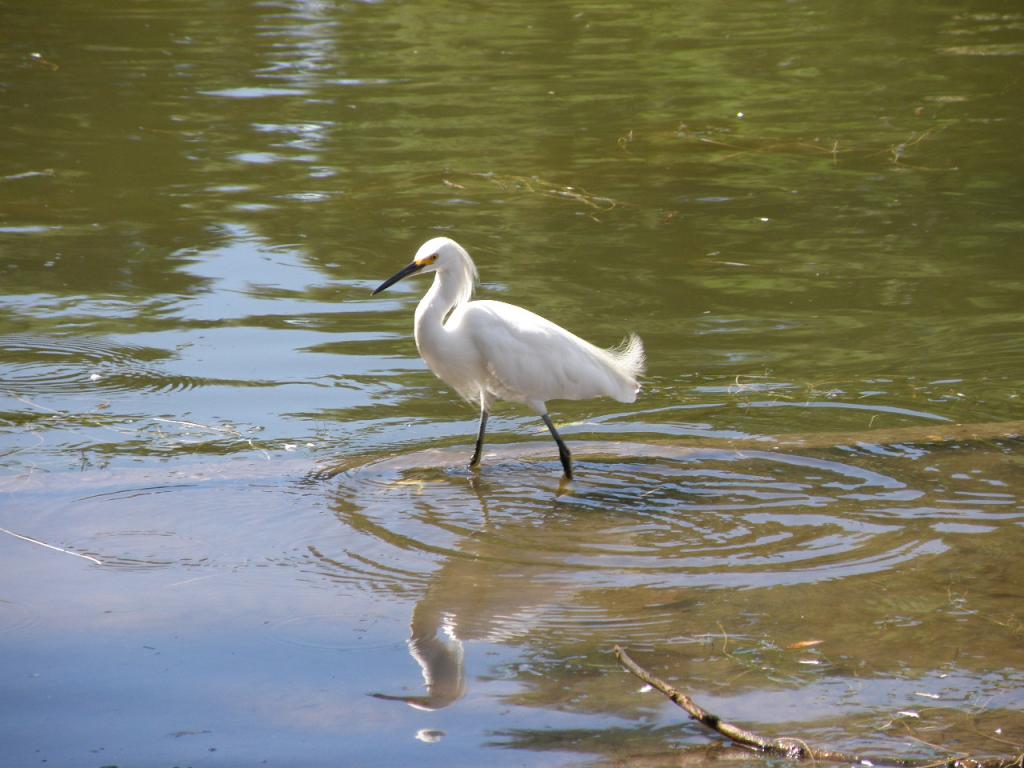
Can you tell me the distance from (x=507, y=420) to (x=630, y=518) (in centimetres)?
181

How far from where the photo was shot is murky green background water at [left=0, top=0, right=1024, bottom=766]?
12.8 ft

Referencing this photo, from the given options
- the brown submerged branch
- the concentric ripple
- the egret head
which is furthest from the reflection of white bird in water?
the brown submerged branch

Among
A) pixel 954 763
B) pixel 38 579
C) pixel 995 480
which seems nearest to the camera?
pixel 954 763

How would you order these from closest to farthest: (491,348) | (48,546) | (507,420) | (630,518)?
(48,546)
(630,518)
(491,348)
(507,420)

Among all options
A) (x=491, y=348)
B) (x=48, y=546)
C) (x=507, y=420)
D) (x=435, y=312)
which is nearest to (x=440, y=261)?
(x=435, y=312)

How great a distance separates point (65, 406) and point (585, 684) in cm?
380

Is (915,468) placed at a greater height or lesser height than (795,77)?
lesser

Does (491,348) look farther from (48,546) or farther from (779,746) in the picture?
(779,746)

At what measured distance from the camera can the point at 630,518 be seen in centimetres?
546

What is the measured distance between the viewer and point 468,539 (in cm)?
521

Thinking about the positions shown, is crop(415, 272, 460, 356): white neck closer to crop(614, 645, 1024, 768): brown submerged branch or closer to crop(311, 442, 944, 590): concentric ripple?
crop(311, 442, 944, 590): concentric ripple

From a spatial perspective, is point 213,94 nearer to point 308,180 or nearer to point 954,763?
point 308,180

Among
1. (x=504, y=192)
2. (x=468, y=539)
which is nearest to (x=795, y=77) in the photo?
(x=504, y=192)

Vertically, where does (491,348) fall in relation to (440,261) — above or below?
below
